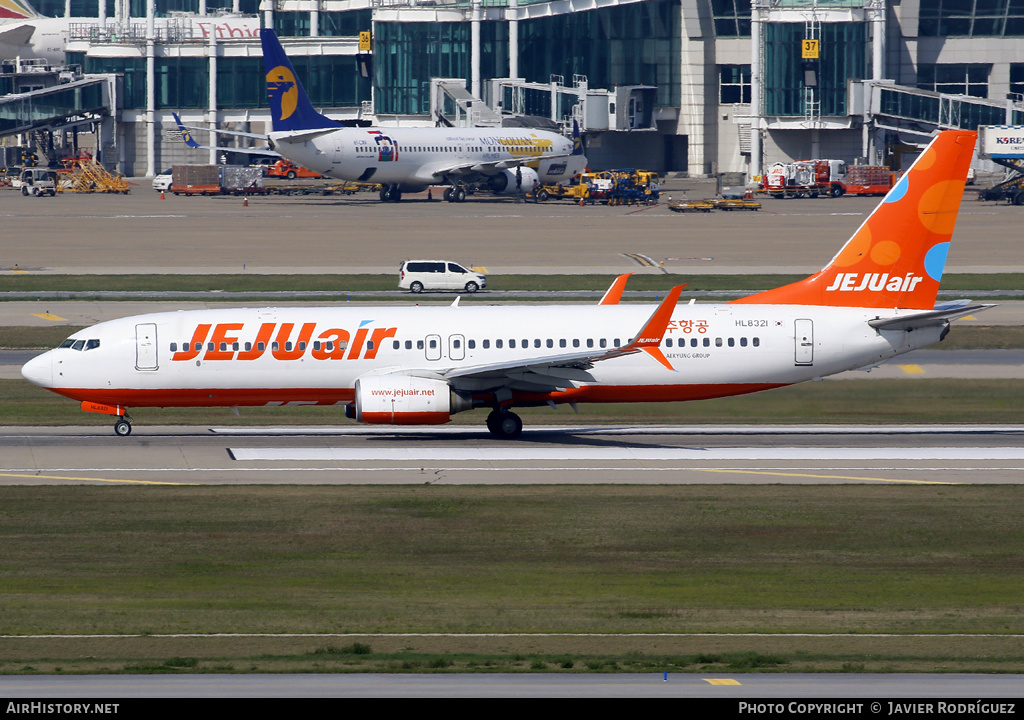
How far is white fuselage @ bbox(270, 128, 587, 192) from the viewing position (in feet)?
420

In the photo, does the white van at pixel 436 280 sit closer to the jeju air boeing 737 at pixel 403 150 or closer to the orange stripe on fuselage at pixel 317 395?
the orange stripe on fuselage at pixel 317 395

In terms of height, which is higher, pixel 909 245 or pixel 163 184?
pixel 163 184

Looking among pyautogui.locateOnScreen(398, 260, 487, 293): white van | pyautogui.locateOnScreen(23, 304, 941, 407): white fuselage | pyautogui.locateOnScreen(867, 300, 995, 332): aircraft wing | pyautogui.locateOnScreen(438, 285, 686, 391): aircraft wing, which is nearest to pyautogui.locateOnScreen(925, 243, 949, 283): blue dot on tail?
pyautogui.locateOnScreen(867, 300, 995, 332): aircraft wing

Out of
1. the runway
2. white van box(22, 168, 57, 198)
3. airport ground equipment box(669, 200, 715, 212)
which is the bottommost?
the runway

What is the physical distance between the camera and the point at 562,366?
37.4 metres

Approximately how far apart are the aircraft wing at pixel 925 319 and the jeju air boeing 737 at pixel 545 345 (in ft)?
0.19

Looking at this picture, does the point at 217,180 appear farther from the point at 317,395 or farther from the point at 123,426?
the point at 317,395

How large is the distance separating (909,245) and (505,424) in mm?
13418

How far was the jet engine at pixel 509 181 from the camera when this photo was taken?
Answer: 136875 mm

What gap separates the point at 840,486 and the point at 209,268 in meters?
58.7

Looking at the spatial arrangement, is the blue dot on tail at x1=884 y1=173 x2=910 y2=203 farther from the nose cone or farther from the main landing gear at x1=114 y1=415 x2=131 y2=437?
the nose cone

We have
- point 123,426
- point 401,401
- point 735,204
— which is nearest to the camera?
point 401,401

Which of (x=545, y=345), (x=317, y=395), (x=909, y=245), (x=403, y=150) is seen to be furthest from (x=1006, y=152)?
(x=317, y=395)
